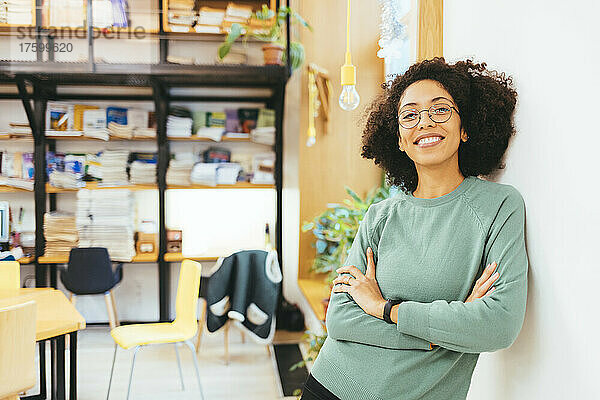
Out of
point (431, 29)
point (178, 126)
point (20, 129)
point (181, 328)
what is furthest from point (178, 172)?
point (431, 29)

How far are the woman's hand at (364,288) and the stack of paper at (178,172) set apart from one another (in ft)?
10.9

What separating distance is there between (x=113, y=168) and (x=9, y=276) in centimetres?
152

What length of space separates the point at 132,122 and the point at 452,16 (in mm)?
3558

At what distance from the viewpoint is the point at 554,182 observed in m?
1.13

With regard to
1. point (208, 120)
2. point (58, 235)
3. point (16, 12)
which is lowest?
point (58, 235)

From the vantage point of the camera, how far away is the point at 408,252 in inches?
53.0

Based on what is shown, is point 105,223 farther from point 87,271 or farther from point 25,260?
point 25,260

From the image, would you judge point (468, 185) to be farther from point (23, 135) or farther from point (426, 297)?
point (23, 135)

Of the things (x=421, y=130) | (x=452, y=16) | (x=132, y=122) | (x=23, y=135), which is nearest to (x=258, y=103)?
(x=132, y=122)

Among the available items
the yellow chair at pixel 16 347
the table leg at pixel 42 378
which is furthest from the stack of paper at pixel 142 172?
the yellow chair at pixel 16 347

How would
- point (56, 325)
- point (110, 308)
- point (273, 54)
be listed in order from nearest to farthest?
1. point (56, 325)
2. point (273, 54)
3. point (110, 308)

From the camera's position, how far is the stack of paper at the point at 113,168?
4.64m

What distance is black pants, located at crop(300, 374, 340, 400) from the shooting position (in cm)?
137

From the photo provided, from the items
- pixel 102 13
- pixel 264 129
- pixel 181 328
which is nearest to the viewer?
pixel 181 328
